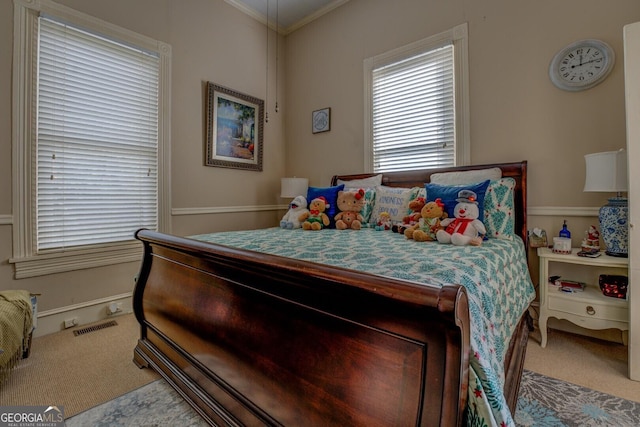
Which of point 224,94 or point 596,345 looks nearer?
point 596,345

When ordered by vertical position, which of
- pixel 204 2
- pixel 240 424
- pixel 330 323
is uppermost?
pixel 204 2

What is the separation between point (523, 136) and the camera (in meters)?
2.47

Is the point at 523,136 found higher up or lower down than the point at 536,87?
lower down

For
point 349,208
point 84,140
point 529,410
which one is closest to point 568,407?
point 529,410

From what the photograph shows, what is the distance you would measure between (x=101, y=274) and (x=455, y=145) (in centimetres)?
335

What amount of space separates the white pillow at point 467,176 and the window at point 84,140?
2595mm

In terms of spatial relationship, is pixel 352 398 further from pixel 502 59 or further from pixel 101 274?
pixel 502 59

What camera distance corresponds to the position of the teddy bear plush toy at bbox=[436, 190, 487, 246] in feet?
6.01

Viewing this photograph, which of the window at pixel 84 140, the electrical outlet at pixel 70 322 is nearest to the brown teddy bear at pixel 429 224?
the window at pixel 84 140

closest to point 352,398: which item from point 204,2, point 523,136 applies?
point 523,136

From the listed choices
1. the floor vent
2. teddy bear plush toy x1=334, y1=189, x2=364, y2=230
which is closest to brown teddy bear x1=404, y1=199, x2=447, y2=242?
teddy bear plush toy x1=334, y1=189, x2=364, y2=230

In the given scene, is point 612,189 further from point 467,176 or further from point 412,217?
point 412,217

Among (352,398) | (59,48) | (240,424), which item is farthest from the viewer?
(59,48)

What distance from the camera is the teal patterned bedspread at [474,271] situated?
2.48ft
